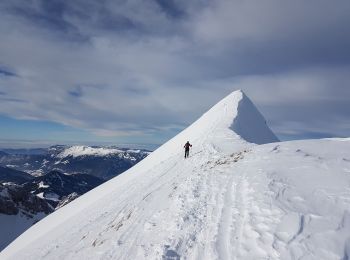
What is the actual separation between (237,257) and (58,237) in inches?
627

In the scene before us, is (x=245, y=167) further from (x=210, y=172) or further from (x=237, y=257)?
(x=237, y=257)

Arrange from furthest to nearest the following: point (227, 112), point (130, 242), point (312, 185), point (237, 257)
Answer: point (227, 112)
point (312, 185)
point (130, 242)
point (237, 257)

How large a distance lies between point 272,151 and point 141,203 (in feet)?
31.5

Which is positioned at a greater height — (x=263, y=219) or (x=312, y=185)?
(x=312, y=185)

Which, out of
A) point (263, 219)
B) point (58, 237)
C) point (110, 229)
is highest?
point (263, 219)

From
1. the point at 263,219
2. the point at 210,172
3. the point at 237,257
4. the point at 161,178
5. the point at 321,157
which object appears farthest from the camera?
the point at 161,178

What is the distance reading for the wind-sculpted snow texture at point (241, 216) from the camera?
1236 centimetres

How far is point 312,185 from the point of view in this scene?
638 inches

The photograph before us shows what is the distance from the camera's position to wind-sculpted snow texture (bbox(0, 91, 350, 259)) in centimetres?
1236

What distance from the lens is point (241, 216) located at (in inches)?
581

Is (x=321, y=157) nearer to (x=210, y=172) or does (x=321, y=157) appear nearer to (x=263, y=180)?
(x=263, y=180)

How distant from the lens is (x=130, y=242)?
1498cm

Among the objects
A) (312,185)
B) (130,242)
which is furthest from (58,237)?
(312,185)

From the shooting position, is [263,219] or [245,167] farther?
[245,167]
